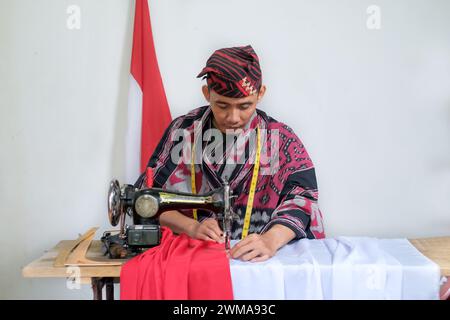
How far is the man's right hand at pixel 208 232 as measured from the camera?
2406mm

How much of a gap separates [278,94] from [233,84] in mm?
913

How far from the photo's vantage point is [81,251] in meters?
2.42

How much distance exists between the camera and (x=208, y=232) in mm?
2416

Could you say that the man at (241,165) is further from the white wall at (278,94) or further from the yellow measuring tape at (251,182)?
the white wall at (278,94)

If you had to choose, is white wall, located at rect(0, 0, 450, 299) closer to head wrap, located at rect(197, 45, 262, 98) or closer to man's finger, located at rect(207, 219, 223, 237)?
head wrap, located at rect(197, 45, 262, 98)

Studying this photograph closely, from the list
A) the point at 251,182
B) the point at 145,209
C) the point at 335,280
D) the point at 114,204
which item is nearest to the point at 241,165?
the point at 251,182

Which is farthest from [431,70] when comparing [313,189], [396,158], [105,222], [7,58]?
[7,58]

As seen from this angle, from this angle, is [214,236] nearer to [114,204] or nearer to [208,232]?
[208,232]

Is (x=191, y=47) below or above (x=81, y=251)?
above

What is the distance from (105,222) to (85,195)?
7.8 inches

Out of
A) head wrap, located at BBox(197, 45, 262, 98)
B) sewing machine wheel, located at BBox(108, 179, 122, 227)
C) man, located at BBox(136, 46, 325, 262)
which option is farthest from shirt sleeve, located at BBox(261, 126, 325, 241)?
sewing machine wheel, located at BBox(108, 179, 122, 227)

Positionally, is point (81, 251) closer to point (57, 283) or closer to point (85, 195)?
point (85, 195)

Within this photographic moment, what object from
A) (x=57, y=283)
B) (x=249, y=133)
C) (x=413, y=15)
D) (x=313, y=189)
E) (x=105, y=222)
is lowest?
(x=57, y=283)

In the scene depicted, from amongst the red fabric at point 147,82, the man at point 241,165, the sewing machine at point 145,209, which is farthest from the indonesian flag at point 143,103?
the sewing machine at point 145,209
